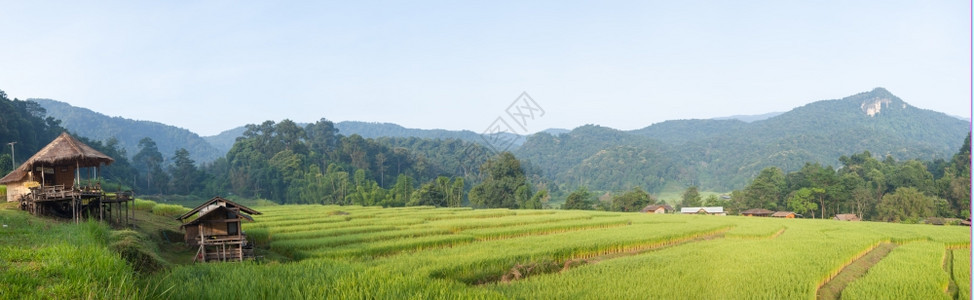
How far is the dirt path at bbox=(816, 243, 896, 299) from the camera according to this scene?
1298 cm

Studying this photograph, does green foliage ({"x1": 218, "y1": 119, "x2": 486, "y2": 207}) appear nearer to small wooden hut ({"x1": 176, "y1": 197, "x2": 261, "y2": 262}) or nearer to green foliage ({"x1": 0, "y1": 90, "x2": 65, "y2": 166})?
green foliage ({"x1": 0, "y1": 90, "x2": 65, "y2": 166})

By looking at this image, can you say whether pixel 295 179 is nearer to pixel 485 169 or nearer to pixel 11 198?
pixel 485 169

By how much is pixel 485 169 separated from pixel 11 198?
61916 mm

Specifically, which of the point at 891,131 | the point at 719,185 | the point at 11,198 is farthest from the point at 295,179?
the point at 891,131

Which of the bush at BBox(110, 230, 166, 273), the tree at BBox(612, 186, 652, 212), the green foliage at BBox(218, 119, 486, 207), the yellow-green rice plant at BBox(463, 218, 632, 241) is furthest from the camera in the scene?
the green foliage at BBox(218, 119, 486, 207)

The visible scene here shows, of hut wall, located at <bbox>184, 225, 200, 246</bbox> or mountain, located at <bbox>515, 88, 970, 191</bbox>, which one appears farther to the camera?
mountain, located at <bbox>515, 88, 970, 191</bbox>

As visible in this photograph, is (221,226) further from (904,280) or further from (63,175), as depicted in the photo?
(904,280)

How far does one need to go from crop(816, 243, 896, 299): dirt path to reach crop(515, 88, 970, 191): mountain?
100 meters

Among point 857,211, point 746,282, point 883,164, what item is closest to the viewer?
point 746,282

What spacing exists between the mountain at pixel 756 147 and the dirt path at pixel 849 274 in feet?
330

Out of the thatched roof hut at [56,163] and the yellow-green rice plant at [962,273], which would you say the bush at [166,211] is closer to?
the thatched roof hut at [56,163]

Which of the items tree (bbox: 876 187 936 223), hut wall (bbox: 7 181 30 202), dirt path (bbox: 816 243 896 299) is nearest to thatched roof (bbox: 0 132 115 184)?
hut wall (bbox: 7 181 30 202)

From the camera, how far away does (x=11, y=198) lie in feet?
73.1

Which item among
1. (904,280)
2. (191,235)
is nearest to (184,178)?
(191,235)
